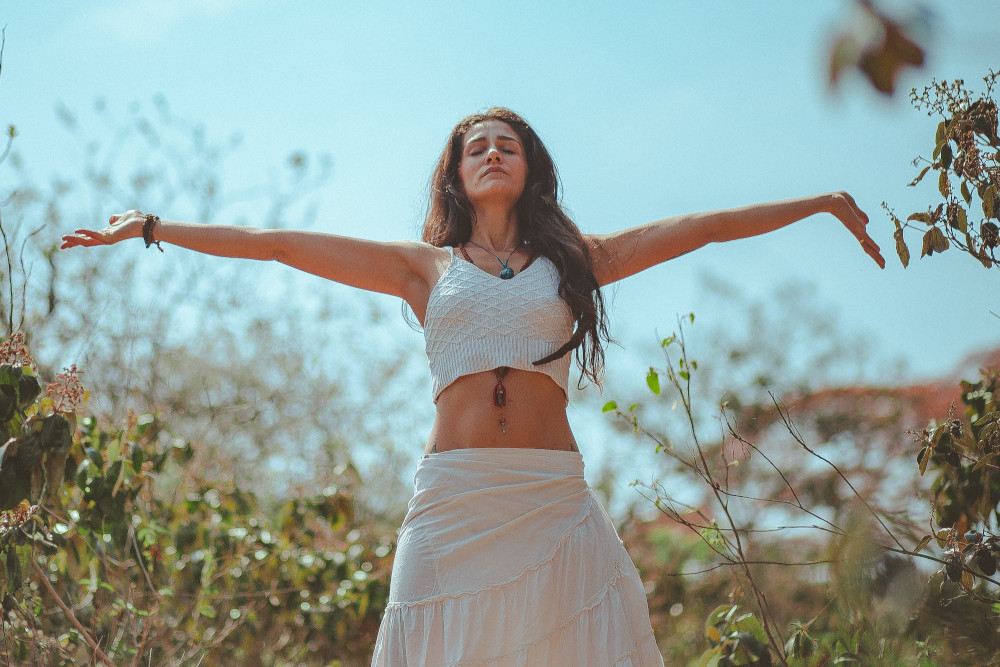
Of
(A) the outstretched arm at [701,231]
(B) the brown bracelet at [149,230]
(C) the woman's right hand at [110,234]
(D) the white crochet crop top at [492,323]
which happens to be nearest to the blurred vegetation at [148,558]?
(C) the woman's right hand at [110,234]

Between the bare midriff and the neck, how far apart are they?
0.47 meters

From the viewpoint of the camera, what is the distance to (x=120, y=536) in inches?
115

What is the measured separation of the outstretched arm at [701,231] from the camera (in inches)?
95.0

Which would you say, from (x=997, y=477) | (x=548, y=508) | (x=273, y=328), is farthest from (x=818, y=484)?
(x=548, y=508)

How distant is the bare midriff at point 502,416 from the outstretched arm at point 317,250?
1.08 ft

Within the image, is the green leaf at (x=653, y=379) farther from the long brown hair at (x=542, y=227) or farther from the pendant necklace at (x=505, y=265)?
the pendant necklace at (x=505, y=265)

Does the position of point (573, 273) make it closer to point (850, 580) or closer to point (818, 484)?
point (850, 580)

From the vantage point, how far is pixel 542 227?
2631 millimetres

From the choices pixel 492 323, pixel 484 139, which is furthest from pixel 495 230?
pixel 492 323

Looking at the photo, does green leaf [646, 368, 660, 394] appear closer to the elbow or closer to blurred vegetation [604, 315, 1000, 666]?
blurred vegetation [604, 315, 1000, 666]

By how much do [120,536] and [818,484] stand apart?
16.3ft

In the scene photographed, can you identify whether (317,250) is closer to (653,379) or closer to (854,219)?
(653,379)

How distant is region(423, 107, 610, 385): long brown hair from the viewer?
2406 millimetres

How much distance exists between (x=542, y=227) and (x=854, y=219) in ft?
2.69
